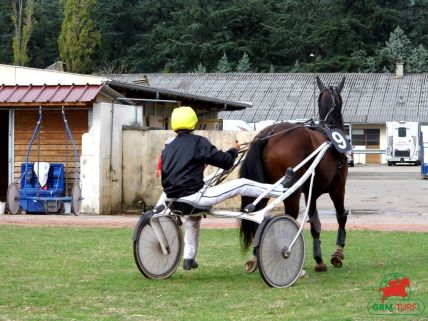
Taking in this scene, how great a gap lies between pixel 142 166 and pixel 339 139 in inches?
496

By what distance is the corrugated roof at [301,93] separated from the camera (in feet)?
221

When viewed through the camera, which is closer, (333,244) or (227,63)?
(333,244)

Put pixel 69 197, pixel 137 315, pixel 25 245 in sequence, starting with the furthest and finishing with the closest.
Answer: pixel 69 197 < pixel 25 245 < pixel 137 315

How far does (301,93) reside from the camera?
72.6 meters

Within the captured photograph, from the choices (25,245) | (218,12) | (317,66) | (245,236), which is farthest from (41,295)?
(218,12)

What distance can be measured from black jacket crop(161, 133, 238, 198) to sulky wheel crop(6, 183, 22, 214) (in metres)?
13.1

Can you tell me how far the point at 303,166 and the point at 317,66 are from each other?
77406mm

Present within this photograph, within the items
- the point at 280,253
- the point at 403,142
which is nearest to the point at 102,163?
the point at 280,253

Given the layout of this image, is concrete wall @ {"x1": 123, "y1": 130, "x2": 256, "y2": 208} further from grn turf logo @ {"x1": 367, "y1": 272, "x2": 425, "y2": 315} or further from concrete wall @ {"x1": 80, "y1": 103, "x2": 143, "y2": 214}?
grn turf logo @ {"x1": 367, "y1": 272, "x2": 425, "y2": 315}

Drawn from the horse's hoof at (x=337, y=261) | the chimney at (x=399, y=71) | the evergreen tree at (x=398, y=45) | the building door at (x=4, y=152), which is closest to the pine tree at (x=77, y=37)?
the evergreen tree at (x=398, y=45)

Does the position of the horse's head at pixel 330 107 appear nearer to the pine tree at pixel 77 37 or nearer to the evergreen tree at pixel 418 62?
the evergreen tree at pixel 418 62

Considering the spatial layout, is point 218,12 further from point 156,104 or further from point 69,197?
point 69,197

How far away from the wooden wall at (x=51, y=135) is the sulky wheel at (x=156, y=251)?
12.8 metres

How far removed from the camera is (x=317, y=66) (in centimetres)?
8781
